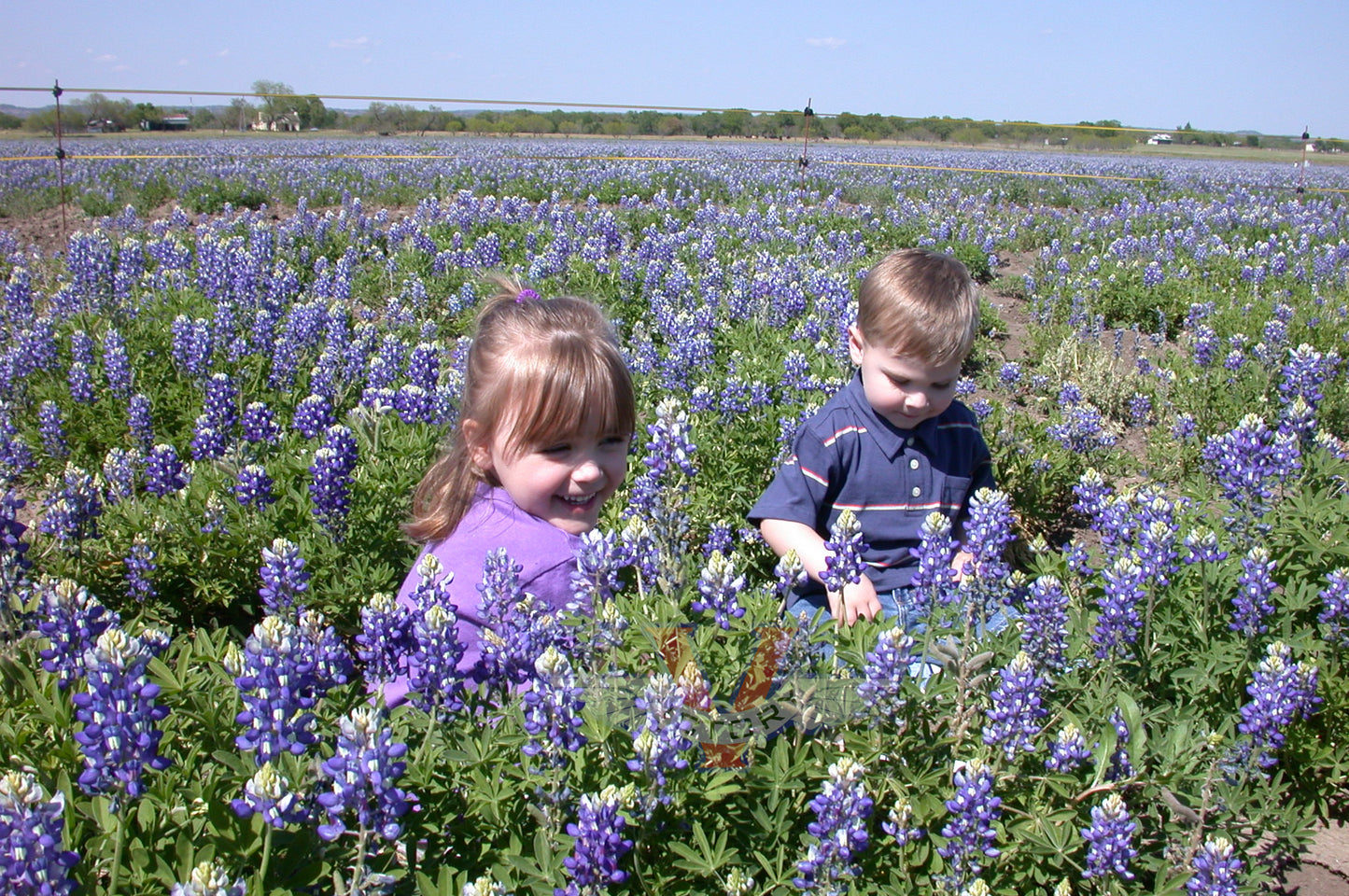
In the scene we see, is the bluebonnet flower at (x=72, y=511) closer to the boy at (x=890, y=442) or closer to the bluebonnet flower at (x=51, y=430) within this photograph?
the bluebonnet flower at (x=51, y=430)

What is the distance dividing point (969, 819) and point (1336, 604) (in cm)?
150

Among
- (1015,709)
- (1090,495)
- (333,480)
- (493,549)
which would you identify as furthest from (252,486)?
(1090,495)

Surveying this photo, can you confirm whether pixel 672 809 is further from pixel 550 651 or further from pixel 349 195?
pixel 349 195

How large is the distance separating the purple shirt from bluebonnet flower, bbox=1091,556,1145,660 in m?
1.45

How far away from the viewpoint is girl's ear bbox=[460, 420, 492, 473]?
299 cm

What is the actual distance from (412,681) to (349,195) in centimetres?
1298

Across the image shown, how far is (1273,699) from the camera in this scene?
2.29 m

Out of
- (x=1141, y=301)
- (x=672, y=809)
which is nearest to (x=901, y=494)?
(x=672, y=809)

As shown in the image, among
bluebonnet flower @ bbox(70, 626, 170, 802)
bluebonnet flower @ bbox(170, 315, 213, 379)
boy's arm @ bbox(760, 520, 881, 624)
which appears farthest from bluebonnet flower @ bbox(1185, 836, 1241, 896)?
bluebonnet flower @ bbox(170, 315, 213, 379)

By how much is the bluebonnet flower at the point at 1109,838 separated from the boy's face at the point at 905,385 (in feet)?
5.20

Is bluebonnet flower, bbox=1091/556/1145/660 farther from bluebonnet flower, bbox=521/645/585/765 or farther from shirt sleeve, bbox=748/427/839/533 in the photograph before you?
bluebonnet flower, bbox=521/645/585/765

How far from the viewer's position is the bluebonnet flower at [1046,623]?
90.7 inches

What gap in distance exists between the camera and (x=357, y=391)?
543 cm

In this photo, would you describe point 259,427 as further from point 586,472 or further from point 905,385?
point 905,385
